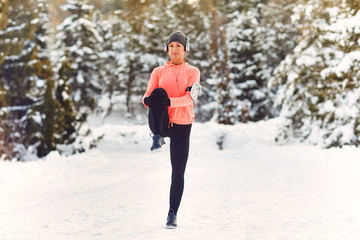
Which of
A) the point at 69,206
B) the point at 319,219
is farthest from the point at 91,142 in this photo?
the point at 319,219

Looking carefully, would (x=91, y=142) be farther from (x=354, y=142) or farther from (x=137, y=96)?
(x=137, y=96)

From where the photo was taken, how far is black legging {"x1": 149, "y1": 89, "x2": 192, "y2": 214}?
5.14 metres

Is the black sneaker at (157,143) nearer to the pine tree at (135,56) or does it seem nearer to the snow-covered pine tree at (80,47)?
the snow-covered pine tree at (80,47)

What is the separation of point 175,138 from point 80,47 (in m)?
36.3

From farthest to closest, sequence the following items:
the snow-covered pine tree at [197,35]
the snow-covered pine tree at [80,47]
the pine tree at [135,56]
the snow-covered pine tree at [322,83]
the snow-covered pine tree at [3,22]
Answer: the pine tree at [135,56]
the snow-covered pine tree at [197,35]
the snow-covered pine tree at [80,47]
the snow-covered pine tree at [3,22]
the snow-covered pine tree at [322,83]

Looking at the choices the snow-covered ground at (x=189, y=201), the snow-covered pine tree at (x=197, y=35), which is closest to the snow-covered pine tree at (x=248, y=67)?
the snow-covered pine tree at (x=197, y=35)

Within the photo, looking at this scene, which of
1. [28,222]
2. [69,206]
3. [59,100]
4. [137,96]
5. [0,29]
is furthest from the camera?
[137,96]

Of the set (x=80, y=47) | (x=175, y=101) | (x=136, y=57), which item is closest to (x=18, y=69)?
(x=80, y=47)

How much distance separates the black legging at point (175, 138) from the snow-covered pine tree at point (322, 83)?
1034 cm

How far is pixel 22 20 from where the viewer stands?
25.8 meters

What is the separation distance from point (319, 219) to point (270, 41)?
38.3m

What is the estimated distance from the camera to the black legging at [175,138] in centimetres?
514

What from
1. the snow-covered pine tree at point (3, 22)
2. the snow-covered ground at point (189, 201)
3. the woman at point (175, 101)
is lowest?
the snow-covered ground at point (189, 201)

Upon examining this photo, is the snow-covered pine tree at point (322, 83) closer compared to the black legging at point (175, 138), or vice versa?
the black legging at point (175, 138)
